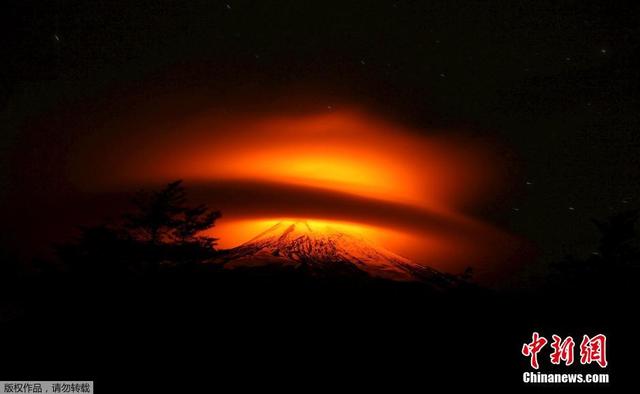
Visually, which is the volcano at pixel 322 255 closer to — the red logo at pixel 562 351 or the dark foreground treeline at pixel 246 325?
the dark foreground treeline at pixel 246 325

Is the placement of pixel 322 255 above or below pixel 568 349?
above

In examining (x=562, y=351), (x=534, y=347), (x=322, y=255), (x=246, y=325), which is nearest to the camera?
(x=562, y=351)

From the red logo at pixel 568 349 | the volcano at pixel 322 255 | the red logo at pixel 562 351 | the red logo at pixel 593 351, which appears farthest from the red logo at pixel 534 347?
the volcano at pixel 322 255

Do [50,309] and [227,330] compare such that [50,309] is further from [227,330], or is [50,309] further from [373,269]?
[373,269]

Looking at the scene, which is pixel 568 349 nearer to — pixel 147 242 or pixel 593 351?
pixel 593 351

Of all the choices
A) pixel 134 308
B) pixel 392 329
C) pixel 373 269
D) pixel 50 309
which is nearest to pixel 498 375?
pixel 392 329

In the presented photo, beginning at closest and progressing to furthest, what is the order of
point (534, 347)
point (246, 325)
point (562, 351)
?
1. point (562, 351)
2. point (534, 347)
3. point (246, 325)

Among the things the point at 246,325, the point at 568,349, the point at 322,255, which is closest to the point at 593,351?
the point at 568,349

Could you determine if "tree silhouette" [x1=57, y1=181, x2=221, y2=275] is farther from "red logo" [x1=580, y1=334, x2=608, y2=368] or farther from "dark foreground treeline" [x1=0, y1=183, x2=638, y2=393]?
"red logo" [x1=580, y1=334, x2=608, y2=368]

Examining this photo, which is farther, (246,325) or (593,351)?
(246,325)
